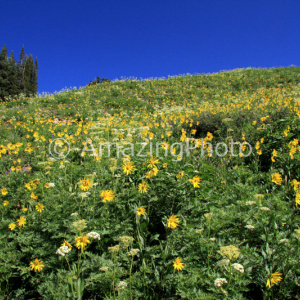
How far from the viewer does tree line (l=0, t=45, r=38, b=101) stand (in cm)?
4138

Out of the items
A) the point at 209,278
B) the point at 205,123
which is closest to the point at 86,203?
the point at 209,278

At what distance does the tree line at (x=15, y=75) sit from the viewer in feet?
136

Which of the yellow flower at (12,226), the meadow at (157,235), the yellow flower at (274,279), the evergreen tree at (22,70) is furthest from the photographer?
the evergreen tree at (22,70)

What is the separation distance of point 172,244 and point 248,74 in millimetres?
20148

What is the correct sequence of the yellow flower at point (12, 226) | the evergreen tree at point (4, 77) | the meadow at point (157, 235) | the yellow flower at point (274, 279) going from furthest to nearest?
the evergreen tree at point (4, 77) < the yellow flower at point (12, 226) < the meadow at point (157, 235) < the yellow flower at point (274, 279)

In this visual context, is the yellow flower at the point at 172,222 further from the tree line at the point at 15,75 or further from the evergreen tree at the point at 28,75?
the evergreen tree at the point at 28,75

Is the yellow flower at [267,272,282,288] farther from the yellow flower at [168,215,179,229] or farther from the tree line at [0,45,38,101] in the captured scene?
the tree line at [0,45,38,101]

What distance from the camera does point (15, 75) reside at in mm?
44344

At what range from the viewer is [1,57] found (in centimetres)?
4494

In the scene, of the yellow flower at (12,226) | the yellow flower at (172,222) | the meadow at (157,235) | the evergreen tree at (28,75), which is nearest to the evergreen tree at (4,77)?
the evergreen tree at (28,75)

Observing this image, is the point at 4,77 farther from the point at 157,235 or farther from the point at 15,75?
the point at 157,235

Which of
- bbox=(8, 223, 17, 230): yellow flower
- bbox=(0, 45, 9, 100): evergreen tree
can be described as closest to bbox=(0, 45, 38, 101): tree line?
bbox=(0, 45, 9, 100): evergreen tree

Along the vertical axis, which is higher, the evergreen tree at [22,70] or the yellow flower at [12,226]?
the evergreen tree at [22,70]

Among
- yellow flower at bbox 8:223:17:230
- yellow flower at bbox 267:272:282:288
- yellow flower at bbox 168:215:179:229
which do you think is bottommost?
yellow flower at bbox 267:272:282:288
